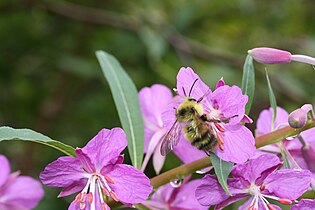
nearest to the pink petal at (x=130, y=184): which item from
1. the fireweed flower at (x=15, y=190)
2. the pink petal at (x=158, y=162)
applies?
the pink petal at (x=158, y=162)

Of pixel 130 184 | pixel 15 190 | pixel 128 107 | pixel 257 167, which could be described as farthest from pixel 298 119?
pixel 15 190

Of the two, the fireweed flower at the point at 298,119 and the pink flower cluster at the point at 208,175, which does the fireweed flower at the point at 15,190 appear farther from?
the fireweed flower at the point at 298,119

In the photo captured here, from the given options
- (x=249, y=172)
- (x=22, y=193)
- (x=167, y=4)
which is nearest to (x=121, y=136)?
(x=249, y=172)

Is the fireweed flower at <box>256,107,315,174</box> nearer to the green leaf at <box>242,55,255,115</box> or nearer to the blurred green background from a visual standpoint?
the green leaf at <box>242,55,255,115</box>

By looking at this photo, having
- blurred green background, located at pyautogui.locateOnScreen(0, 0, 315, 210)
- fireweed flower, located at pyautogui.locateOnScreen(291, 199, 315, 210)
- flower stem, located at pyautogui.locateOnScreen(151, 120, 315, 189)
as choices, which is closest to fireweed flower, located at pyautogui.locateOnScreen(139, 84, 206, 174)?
flower stem, located at pyautogui.locateOnScreen(151, 120, 315, 189)

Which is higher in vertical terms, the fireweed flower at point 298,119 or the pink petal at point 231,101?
the pink petal at point 231,101

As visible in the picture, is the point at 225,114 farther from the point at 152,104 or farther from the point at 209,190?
the point at 152,104
